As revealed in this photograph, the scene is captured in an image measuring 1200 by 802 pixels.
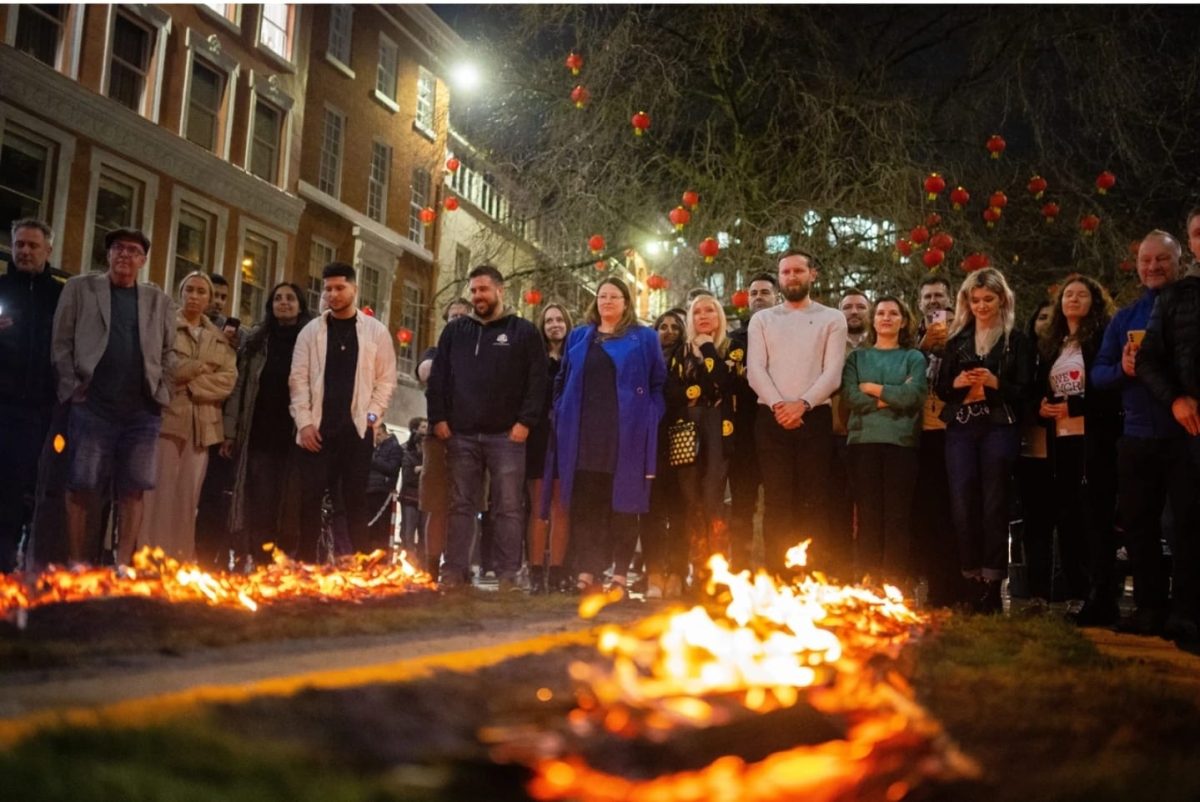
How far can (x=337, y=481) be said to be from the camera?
7324 millimetres

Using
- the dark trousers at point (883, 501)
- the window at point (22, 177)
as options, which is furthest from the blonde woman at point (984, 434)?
the window at point (22, 177)

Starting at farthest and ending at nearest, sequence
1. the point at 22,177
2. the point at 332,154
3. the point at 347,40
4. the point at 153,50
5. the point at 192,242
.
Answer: the point at 347,40 → the point at 332,154 → the point at 192,242 → the point at 153,50 → the point at 22,177

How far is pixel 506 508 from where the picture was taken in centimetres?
718

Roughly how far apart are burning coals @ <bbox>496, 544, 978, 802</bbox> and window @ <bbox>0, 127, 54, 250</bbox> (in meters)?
17.3

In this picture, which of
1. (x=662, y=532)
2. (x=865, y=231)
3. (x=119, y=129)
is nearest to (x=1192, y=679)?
(x=662, y=532)

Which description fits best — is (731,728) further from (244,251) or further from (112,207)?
(244,251)

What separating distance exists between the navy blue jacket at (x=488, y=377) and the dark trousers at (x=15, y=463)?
2334 millimetres

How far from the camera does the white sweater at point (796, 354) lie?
695cm

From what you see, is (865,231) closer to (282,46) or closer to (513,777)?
(513,777)

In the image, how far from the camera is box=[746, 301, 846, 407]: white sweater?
6949 mm

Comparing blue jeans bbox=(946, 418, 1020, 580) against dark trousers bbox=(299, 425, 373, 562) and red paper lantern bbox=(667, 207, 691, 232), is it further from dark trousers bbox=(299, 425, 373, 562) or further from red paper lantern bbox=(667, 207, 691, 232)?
red paper lantern bbox=(667, 207, 691, 232)

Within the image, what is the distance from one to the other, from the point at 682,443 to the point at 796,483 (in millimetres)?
793

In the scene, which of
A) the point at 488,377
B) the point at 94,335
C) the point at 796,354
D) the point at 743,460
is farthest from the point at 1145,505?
the point at 94,335

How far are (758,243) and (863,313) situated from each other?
5.48 m
